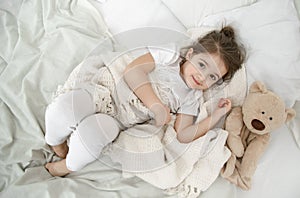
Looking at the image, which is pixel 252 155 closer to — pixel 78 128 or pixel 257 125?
pixel 257 125

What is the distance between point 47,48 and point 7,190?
44 centimetres

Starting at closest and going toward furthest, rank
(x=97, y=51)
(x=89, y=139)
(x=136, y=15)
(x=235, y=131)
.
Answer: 1. (x=89, y=139)
2. (x=235, y=131)
3. (x=97, y=51)
4. (x=136, y=15)

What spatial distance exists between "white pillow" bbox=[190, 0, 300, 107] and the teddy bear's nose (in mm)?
152

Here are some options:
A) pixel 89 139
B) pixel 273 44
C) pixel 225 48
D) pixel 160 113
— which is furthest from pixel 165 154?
pixel 273 44

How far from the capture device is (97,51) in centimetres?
115

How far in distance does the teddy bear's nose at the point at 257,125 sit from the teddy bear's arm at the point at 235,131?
1.7 inches

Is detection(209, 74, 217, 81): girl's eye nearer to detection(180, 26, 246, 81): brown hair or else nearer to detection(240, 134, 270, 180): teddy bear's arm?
detection(180, 26, 246, 81): brown hair

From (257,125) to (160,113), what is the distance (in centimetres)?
26

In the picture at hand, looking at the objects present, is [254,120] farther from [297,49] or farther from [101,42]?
[101,42]

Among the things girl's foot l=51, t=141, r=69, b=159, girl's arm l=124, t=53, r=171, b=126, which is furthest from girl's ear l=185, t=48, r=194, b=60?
girl's foot l=51, t=141, r=69, b=159

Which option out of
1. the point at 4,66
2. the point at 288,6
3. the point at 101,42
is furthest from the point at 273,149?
the point at 4,66

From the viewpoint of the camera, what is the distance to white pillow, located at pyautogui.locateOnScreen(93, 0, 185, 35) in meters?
1.25

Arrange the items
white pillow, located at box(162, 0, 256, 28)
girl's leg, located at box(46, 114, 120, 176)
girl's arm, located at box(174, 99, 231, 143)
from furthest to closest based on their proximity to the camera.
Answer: white pillow, located at box(162, 0, 256, 28)
girl's arm, located at box(174, 99, 231, 143)
girl's leg, located at box(46, 114, 120, 176)

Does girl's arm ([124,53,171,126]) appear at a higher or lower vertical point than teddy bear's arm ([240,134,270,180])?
higher
